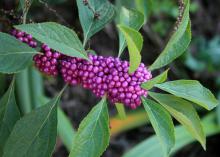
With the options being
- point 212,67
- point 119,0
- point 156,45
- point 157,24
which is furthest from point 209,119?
point 119,0

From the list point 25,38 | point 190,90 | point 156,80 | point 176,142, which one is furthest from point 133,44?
point 176,142

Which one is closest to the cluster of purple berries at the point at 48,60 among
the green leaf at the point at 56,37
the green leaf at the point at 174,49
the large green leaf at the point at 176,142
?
the green leaf at the point at 56,37

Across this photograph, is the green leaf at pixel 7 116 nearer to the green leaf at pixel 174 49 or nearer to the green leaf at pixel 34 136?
the green leaf at pixel 34 136

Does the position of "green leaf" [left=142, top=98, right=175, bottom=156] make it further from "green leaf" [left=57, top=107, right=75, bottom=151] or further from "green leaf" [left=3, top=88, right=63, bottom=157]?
"green leaf" [left=57, top=107, right=75, bottom=151]

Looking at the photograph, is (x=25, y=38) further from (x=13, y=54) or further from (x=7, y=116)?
(x=7, y=116)

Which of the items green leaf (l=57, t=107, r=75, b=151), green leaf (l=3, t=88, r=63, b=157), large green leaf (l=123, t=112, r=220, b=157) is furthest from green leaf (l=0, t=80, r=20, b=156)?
large green leaf (l=123, t=112, r=220, b=157)
